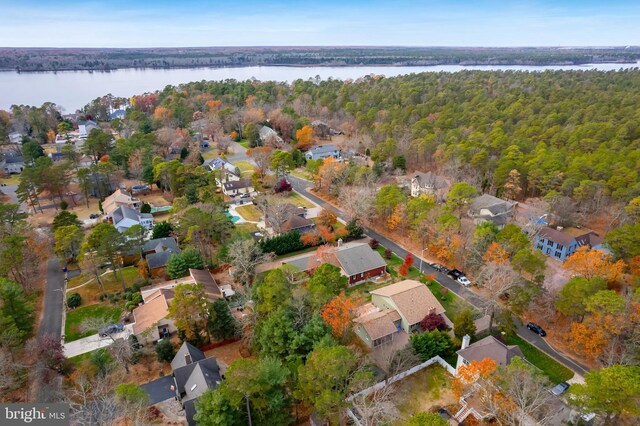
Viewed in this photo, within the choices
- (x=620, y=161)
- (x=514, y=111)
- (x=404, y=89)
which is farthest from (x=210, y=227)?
(x=404, y=89)

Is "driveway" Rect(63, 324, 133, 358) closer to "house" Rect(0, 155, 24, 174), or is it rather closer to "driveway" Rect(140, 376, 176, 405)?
Answer: "driveway" Rect(140, 376, 176, 405)

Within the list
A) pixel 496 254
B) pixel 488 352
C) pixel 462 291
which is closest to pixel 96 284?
pixel 488 352

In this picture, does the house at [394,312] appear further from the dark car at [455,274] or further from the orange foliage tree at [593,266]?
the orange foliage tree at [593,266]

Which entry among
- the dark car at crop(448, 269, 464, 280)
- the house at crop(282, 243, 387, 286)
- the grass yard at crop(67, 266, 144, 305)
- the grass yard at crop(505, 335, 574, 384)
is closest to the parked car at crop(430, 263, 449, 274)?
the dark car at crop(448, 269, 464, 280)

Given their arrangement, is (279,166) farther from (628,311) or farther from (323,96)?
(323,96)

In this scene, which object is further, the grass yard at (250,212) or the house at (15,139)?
the house at (15,139)

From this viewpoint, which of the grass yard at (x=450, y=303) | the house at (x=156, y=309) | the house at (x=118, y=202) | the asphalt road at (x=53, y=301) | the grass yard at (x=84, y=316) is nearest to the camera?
the house at (x=156, y=309)

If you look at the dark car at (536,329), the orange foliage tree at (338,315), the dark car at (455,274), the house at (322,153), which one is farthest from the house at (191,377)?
the house at (322,153)
